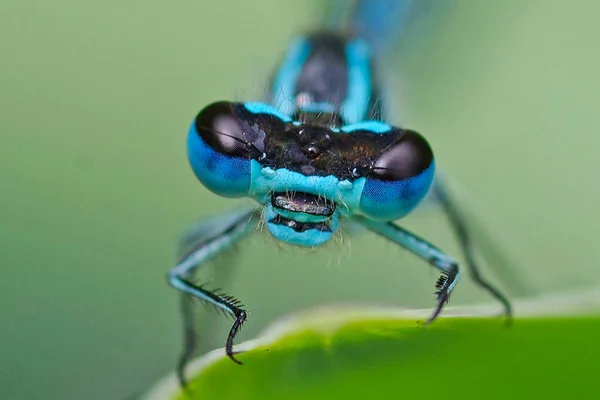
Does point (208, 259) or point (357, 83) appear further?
point (357, 83)

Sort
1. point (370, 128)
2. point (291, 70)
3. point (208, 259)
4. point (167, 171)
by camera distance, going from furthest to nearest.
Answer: point (291, 70) < point (167, 171) < point (208, 259) < point (370, 128)

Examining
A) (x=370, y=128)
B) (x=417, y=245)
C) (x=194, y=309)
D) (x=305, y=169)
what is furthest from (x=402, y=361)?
(x=194, y=309)

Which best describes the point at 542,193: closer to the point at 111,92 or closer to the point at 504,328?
the point at 111,92

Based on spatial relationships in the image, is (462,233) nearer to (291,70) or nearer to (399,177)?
(291,70)

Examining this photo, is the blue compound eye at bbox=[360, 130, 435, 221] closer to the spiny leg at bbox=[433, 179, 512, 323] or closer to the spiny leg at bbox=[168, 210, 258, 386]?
the spiny leg at bbox=[168, 210, 258, 386]

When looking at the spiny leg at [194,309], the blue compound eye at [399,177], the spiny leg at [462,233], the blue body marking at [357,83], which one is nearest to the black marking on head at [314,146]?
the blue compound eye at [399,177]

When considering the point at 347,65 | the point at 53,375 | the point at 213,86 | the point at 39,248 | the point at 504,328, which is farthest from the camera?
the point at 213,86

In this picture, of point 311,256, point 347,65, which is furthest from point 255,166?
point 347,65
